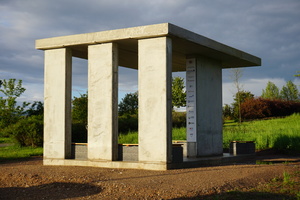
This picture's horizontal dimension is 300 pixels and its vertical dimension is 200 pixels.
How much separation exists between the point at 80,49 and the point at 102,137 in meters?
3.11

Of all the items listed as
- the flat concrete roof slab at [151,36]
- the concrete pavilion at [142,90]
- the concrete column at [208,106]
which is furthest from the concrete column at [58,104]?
the concrete column at [208,106]

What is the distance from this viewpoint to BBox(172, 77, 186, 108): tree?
34.2m

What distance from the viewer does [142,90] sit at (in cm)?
1048

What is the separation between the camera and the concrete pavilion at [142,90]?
402 inches

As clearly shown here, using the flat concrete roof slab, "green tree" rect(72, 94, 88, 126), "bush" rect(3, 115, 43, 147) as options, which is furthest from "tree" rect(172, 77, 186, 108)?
the flat concrete roof slab

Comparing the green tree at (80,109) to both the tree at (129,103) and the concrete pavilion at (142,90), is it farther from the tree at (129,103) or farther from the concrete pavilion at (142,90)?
the tree at (129,103)

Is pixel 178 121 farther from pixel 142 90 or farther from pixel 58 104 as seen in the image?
pixel 142 90

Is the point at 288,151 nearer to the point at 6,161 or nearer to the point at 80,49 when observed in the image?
the point at 80,49

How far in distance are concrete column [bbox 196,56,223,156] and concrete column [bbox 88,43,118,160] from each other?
3.21m

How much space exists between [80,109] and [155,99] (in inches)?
433

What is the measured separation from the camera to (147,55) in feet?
34.2

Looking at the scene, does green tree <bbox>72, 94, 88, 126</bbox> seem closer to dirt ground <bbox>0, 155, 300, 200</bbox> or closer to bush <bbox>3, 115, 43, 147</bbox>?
bush <bbox>3, 115, 43, 147</bbox>

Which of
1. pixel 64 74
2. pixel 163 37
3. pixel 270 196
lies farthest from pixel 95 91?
pixel 270 196

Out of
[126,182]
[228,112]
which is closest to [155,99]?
[126,182]
